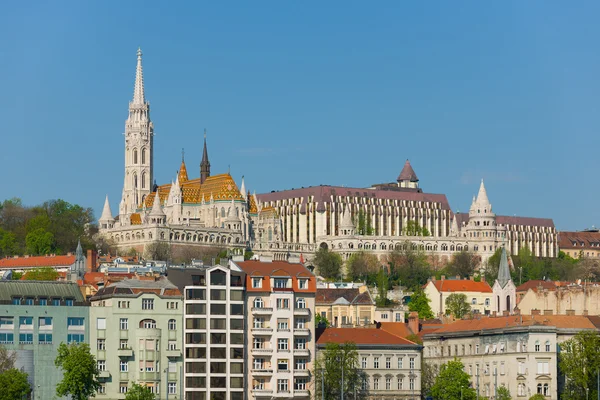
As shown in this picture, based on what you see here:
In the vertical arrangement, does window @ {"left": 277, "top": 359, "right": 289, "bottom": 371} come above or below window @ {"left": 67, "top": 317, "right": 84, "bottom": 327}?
below

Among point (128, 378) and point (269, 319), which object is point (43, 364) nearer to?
point (128, 378)

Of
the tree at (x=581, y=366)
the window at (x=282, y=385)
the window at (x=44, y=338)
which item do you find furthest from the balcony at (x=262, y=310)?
the tree at (x=581, y=366)

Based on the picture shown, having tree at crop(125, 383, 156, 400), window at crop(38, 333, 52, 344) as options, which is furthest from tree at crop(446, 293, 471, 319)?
tree at crop(125, 383, 156, 400)

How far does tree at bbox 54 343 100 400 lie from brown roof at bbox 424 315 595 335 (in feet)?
104

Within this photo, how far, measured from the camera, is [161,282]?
129m

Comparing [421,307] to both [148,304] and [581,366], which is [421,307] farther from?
[148,304]

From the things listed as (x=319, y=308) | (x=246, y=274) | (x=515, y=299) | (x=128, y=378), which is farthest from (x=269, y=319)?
(x=515, y=299)

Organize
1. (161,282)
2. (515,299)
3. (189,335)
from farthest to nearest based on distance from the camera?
1. (515,299)
2. (161,282)
3. (189,335)

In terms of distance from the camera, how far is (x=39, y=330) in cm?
11881

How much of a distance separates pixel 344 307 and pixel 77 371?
57885 mm

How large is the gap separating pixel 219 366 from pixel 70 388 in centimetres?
1178

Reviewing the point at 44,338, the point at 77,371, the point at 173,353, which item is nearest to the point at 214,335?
the point at 173,353

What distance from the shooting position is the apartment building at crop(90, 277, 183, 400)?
389 ft

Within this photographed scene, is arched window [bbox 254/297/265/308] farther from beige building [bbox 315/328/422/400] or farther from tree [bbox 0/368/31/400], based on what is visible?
tree [bbox 0/368/31/400]
